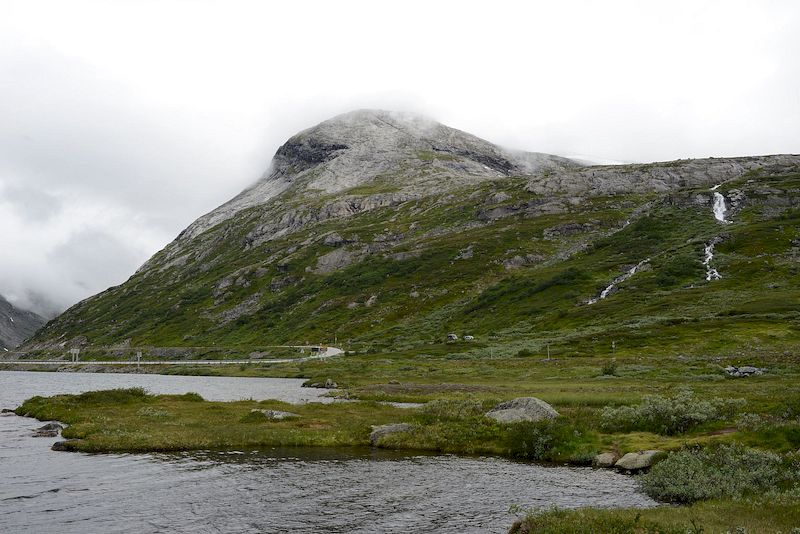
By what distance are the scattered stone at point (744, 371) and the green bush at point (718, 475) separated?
168ft

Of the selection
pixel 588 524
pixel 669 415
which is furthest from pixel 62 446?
pixel 669 415

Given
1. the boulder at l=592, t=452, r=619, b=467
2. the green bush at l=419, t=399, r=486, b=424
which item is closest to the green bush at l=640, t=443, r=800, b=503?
the boulder at l=592, t=452, r=619, b=467

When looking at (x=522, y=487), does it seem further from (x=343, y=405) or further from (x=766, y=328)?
(x=766, y=328)

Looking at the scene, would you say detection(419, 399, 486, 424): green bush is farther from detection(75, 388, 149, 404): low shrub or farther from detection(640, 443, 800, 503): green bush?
detection(75, 388, 149, 404): low shrub

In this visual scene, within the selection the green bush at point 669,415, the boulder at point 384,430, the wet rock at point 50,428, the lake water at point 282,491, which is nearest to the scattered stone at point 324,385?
the wet rock at point 50,428

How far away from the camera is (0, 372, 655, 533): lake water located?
2711 cm

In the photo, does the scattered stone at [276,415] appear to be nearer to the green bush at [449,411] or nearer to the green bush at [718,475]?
the green bush at [449,411]

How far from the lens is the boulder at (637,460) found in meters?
37.7

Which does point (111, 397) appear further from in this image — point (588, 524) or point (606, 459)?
point (588, 524)

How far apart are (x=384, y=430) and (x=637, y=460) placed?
22.0 m

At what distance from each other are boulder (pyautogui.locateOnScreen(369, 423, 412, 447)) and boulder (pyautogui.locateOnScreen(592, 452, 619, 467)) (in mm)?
17039

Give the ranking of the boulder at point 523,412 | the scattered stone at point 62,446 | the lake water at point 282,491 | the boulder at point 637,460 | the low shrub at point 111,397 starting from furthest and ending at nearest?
the low shrub at point 111,397 → the boulder at point 523,412 → the scattered stone at point 62,446 → the boulder at point 637,460 → the lake water at point 282,491

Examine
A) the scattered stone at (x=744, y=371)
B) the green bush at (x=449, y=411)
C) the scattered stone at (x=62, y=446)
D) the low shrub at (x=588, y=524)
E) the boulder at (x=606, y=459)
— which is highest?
the low shrub at (x=588, y=524)

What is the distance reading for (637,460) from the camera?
3812cm
